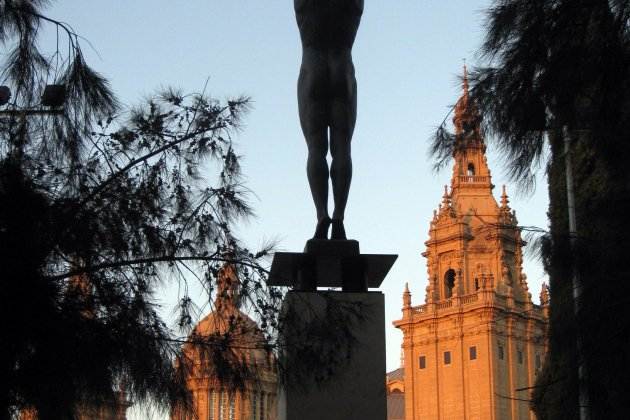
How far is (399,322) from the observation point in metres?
84.7

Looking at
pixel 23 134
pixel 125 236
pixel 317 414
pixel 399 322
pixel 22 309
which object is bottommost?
pixel 317 414

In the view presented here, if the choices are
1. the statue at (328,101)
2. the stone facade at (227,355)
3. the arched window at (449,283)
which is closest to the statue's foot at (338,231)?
the statue at (328,101)

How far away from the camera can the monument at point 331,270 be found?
781 cm

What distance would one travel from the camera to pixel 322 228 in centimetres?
829

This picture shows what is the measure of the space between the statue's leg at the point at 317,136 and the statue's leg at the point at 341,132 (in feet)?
0.23

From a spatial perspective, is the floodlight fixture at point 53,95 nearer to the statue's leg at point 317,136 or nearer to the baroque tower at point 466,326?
the statue's leg at point 317,136

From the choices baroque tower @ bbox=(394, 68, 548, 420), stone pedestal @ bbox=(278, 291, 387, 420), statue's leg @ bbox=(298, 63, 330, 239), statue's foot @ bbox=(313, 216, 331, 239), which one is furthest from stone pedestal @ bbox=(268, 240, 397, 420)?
baroque tower @ bbox=(394, 68, 548, 420)

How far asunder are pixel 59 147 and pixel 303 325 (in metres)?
2.26

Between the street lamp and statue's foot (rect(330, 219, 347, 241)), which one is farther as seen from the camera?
the street lamp

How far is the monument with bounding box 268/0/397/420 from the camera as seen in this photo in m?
7.81

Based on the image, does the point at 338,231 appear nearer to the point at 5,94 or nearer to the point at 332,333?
the point at 332,333

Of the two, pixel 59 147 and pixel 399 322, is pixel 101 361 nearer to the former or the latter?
pixel 59 147

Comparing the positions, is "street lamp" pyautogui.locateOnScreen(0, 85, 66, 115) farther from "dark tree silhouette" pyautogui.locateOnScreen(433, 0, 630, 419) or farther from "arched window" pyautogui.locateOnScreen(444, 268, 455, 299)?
"arched window" pyautogui.locateOnScreen(444, 268, 455, 299)

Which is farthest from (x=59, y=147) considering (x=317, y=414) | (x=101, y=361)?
(x=317, y=414)
